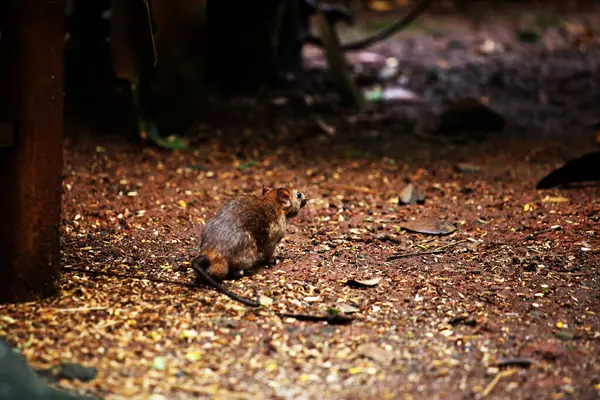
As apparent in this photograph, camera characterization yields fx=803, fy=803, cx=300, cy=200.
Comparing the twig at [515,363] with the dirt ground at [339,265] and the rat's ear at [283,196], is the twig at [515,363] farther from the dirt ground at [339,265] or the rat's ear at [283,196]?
the rat's ear at [283,196]

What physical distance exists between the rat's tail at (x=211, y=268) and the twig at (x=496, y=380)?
46.4 inches

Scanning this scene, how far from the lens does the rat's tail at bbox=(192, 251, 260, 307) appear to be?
3.85 metres

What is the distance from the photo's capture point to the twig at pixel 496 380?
10.3 ft

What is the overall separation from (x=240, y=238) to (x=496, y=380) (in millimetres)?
1566

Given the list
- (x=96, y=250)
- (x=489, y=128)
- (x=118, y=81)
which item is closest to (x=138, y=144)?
(x=118, y=81)

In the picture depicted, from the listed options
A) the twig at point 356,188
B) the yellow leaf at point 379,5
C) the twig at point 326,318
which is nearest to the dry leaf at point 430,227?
the twig at point 356,188

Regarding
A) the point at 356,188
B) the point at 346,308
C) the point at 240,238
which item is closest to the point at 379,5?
the point at 356,188

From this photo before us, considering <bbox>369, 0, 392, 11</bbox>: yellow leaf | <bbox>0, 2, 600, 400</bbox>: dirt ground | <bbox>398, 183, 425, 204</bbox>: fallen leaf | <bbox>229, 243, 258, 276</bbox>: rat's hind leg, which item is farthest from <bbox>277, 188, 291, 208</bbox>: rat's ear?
<bbox>369, 0, 392, 11</bbox>: yellow leaf

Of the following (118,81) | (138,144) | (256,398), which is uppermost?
(118,81)

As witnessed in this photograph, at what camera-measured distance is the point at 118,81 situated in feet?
25.2

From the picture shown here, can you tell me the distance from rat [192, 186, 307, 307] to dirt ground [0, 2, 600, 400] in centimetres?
12

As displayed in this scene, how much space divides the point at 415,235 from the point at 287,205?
0.93 meters

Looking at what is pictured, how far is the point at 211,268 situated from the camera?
13.3 ft

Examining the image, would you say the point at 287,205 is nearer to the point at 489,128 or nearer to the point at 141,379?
the point at 141,379
